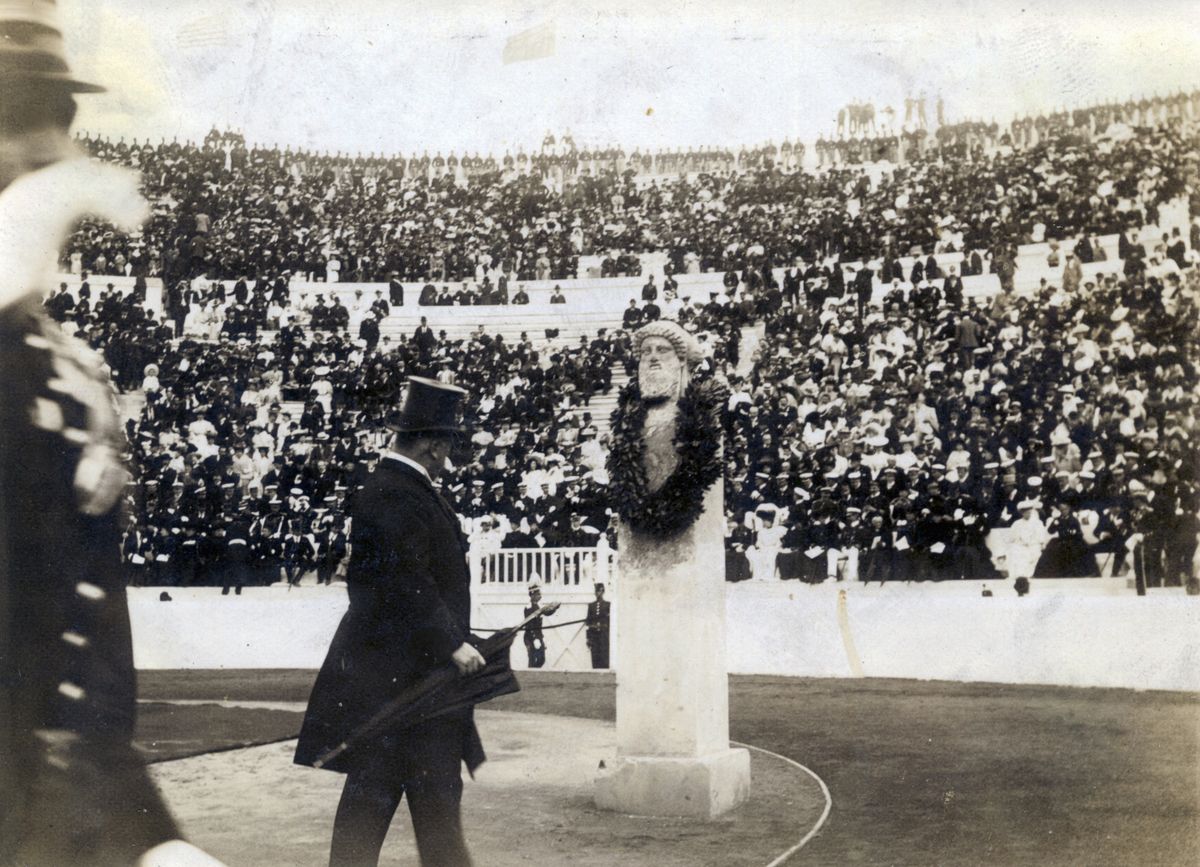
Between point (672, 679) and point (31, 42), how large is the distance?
3.40m

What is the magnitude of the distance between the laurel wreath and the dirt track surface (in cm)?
139

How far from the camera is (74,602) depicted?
195 cm

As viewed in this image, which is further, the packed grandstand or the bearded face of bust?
the packed grandstand

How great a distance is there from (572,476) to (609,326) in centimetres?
114

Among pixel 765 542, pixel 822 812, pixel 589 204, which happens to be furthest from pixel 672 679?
pixel 765 542

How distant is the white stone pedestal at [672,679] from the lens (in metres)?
4.77

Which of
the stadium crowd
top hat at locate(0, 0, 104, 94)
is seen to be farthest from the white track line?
top hat at locate(0, 0, 104, 94)

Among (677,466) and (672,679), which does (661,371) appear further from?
(672,679)

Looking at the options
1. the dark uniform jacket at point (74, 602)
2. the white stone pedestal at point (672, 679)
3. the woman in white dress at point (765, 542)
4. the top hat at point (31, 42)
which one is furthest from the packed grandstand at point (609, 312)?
the dark uniform jacket at point (74, 602)

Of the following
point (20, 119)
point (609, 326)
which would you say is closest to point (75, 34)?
point (609, 326)

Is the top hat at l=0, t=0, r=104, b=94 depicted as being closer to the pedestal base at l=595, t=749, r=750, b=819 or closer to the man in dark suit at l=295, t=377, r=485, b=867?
the man in dark suit at l=295, t=377, r=485, b=867

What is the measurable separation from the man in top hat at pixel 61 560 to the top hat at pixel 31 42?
0.30ft

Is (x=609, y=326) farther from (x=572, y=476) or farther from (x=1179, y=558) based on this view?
(x=1179, y=558)

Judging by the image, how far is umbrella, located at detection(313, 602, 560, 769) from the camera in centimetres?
355
